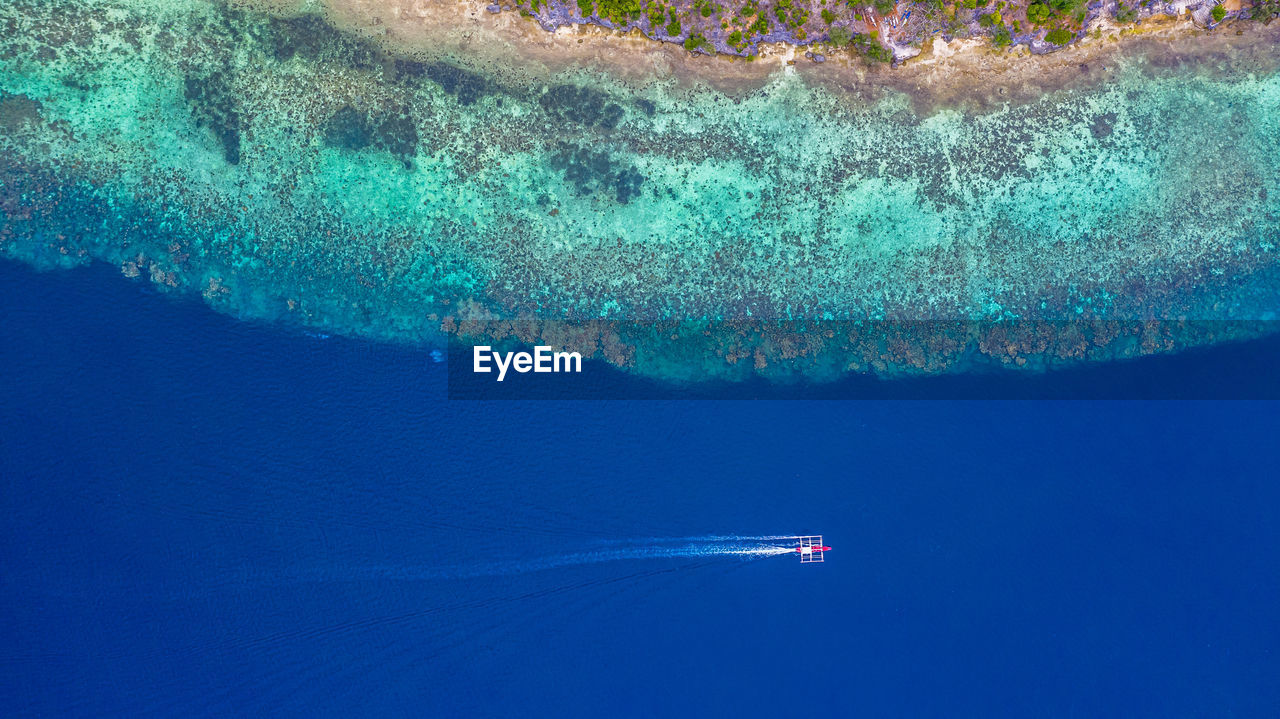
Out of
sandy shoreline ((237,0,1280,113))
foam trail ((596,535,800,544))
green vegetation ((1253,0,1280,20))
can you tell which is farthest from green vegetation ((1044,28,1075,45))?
foam trail ((596,535,800,544))

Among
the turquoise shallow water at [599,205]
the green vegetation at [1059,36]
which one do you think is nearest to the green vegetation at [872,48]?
the turquoise shallow water at [599,205]

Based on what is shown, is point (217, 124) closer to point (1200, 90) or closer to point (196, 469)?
point (196, 469)

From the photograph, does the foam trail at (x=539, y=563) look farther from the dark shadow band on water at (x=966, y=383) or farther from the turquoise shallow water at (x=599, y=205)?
the turquoise shallow water at (x=599, y=205)

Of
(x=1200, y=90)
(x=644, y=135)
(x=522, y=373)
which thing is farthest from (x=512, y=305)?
(x=1200, y=90)

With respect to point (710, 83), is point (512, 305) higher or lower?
lower

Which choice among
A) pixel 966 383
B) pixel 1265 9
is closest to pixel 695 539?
pixel 966 383

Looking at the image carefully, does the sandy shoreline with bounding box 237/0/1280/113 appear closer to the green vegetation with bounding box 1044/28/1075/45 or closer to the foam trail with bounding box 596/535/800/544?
the green vegetation with bounding box 1044/28/1075/45

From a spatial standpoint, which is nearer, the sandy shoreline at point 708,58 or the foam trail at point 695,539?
the foam trail at point 695,539
